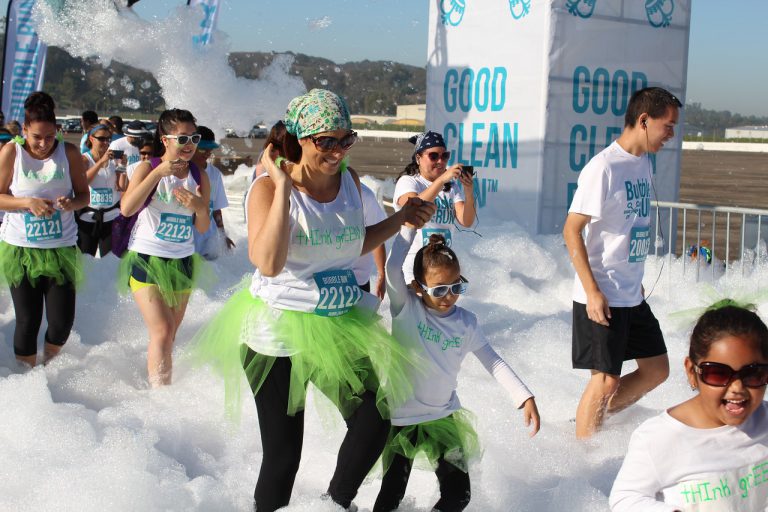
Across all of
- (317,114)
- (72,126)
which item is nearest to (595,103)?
(317,114)

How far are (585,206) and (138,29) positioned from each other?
793 cm

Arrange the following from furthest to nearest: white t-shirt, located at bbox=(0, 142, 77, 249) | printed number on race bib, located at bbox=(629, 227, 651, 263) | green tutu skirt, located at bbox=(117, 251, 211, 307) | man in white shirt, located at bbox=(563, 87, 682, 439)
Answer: white t-shirt, located at bbox=(0, 142, 77, 249) < green tutu skirt, located at bbox=(117, 251, 211, 307) < printed number on race bib, located at bbox=(629, 227, 651, 263) < man in white shirt, located at bbox=(563, 87, 682, 439)

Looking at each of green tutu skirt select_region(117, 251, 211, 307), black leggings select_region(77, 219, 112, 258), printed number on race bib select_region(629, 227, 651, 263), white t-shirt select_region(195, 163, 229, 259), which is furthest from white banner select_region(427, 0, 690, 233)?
printed number on race bib select_region(629, 227, 651, 263)

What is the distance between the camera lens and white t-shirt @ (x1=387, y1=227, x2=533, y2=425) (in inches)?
143

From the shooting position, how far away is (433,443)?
11.8 feet

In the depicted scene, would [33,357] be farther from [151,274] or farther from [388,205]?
[388,205]

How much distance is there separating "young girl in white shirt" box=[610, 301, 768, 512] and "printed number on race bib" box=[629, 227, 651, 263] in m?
2.06

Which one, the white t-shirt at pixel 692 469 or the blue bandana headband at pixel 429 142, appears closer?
the white t-shirt at pixel 692 469

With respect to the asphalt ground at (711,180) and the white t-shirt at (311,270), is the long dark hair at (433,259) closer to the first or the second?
the white t-shirt at (311,270)

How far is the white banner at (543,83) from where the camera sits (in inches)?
395

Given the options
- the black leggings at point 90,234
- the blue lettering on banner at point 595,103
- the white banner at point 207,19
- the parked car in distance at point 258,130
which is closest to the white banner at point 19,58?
the parked car in distance at point 258,130

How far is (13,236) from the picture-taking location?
591 centimetres

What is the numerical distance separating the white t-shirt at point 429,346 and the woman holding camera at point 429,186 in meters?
1.89

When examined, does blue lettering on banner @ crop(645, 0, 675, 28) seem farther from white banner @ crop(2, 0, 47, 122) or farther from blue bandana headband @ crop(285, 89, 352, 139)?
white banner @ crop(2, 0, 47, 122)
